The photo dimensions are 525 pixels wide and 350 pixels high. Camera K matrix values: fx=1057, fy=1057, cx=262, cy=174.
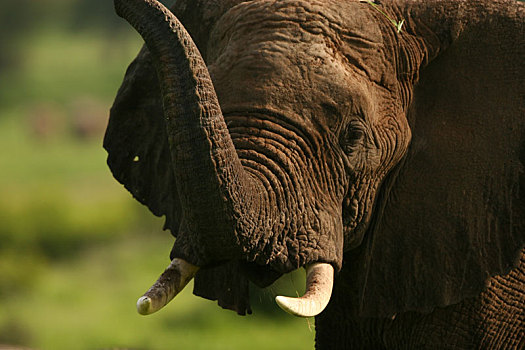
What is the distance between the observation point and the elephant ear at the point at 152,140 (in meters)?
3.29

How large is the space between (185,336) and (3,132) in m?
13.7

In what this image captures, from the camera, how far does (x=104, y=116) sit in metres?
22.7

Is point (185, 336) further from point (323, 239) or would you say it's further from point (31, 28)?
point (31, 28)

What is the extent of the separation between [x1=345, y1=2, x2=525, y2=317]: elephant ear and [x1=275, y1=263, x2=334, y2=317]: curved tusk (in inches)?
13.8

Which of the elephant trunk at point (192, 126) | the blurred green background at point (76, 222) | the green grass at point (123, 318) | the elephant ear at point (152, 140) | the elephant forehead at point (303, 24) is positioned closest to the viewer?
the elephant trunk at point (192, 126)

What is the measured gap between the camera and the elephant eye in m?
2.93

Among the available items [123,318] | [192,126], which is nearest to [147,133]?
[192,126]

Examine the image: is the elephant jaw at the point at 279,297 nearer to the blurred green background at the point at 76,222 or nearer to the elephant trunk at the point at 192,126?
the elephant trunk at the point at 192,126

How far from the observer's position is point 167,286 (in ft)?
8.64

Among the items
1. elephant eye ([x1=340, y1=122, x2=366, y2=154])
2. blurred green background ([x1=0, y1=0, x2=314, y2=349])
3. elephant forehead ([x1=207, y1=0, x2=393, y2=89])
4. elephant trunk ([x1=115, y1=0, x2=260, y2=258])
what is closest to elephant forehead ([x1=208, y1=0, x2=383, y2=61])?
elephant forehead ([x1=207, y1=0, x2=393, y2=89])

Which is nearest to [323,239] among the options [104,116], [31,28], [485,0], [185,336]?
[485,0]

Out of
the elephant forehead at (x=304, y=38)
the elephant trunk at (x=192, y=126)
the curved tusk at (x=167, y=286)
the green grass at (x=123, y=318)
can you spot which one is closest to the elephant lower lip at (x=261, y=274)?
the curved tusk at (x=167, y=286)

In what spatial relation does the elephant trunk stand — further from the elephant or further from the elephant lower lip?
the elephant lower lip

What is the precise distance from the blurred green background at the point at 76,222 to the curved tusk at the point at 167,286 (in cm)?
46
